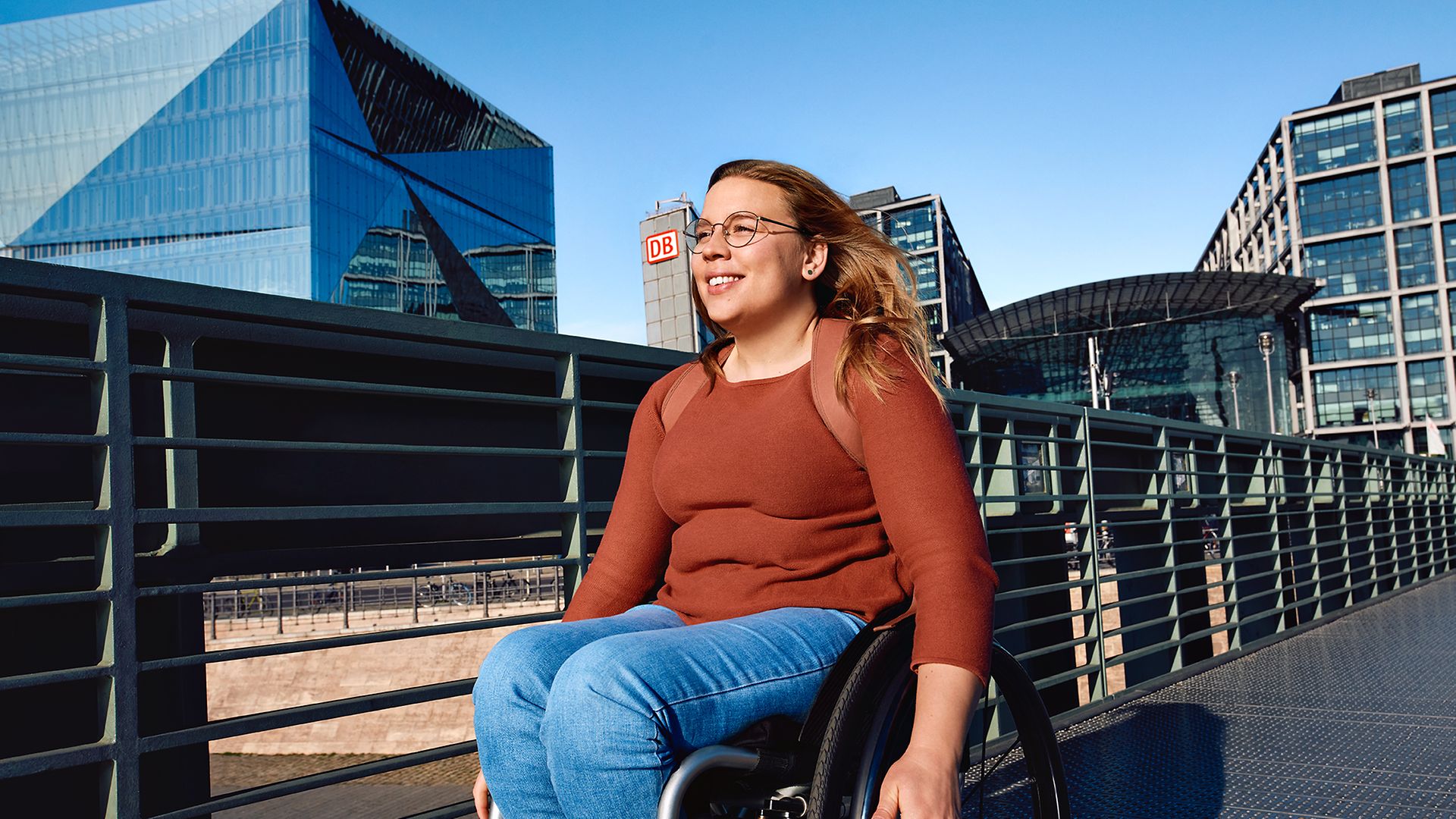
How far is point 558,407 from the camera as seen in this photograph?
2.91 meters

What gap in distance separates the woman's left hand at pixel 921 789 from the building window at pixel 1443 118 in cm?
6632

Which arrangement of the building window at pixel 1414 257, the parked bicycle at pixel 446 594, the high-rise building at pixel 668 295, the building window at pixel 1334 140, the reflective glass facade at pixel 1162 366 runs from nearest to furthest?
the high-rise building at pixel 668 295, the parked bicycle at pixel 446 594, the reflective glass facade at pixel 1162 366, the building window at pixel 1414 257, the building window at pixel 1334 140

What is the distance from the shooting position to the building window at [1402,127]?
183 ft

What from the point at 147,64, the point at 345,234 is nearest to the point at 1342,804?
the point at 345,234

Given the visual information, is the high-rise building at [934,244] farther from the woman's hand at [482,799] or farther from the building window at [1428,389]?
the woman's hand at [482,799]

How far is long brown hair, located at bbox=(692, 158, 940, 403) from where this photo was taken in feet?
6.27

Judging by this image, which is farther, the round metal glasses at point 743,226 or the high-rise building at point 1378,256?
the high-rise building at point 1378,256

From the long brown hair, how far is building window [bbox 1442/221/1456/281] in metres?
64.9

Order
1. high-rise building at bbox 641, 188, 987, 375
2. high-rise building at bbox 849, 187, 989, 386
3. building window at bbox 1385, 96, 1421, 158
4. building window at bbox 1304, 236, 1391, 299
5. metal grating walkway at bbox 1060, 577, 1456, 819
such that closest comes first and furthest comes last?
metal grating walkway at bbox 1060, 577, 1456, 819, high-rise building at bbox 641, 188, 987, 375, building window at bbox 1385, 96, 1421, 158, building window at bbox 1304, 236, 1391, 299, high-rise building at bbox 849, 187, 989, 386

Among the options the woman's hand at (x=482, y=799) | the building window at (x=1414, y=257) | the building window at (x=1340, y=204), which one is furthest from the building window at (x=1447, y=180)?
the woman's hand at (x=482, y=799)

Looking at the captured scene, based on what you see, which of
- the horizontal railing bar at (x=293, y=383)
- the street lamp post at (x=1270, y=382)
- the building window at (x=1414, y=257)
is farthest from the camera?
the building window at (x=1414, y=257)

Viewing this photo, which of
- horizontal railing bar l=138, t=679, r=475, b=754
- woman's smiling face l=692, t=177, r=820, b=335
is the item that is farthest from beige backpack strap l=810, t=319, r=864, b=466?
horizontal railing bar l=138, t=679, r=475, b=754

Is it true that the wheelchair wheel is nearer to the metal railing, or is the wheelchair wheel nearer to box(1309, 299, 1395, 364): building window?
the metal railing

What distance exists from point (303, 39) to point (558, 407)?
2338 inches
